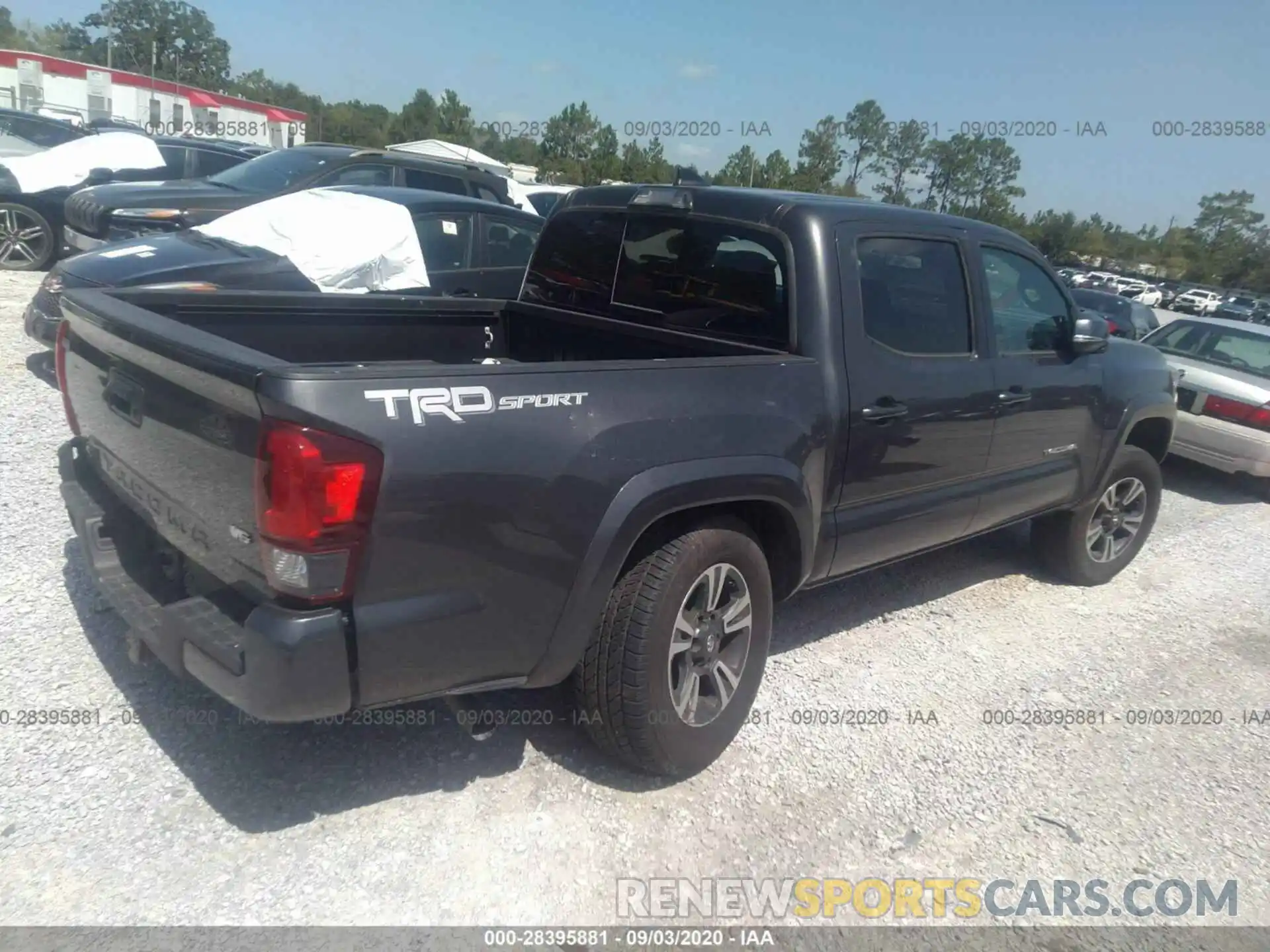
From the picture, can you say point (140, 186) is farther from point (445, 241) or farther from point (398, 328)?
point (398, 328)

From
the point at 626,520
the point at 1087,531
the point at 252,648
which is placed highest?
the point at 626,520

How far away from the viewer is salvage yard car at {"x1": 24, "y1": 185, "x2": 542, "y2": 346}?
231 inches

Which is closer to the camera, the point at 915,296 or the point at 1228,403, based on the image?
the point at 915,296

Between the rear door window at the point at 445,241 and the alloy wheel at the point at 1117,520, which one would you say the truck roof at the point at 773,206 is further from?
the rear door window at the point at 445,241

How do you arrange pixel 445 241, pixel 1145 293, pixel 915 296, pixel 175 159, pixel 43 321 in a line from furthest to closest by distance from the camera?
1. pixel 1145 293
2. pixel 175 159
3. pixel 445 241
4. pixel 43 321
5. pixel 915 296

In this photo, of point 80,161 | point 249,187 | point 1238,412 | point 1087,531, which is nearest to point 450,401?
point 1087,531

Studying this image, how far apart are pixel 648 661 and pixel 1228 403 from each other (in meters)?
6.82

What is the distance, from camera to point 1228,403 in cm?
777

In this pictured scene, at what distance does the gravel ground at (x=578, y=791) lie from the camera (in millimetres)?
2656

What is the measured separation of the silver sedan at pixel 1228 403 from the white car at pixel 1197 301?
33465mm

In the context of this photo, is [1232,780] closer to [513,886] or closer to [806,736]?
[806,736]

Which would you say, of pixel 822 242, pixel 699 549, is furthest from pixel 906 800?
pixel 822 242

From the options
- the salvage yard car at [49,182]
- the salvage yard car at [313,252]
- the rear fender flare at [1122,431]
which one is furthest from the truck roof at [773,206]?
the salvage yard car at [49,182]

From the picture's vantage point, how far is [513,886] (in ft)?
8.89
